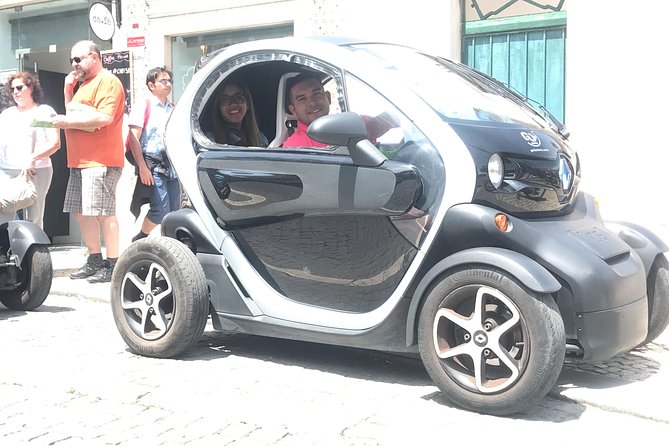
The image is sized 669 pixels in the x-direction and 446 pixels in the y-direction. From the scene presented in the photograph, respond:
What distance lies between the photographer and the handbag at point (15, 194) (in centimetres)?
645

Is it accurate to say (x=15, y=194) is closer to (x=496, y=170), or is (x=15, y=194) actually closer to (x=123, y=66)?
(x=496, y=170)

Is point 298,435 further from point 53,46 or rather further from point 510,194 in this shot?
point 53,46

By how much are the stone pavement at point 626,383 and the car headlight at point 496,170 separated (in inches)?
38.3

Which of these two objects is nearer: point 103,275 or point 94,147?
point 94,147

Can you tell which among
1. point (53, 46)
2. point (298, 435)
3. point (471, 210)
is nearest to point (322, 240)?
point (471, 210)

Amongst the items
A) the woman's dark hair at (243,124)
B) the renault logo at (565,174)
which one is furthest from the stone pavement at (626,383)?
the woman's dark hair at (243,124)

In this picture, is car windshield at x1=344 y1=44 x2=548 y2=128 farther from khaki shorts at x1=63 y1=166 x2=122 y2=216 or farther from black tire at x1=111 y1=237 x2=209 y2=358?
khaki shorts at x1=63 y1=166 x2=122 y2=216

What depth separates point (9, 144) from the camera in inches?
285

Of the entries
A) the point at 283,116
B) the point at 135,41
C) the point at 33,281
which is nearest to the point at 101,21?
the point at 135,41

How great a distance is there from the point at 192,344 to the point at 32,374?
80cm

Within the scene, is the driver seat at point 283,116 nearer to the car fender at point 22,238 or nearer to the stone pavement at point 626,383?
the stone pavement at point 626,383

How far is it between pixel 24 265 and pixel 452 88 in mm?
3518

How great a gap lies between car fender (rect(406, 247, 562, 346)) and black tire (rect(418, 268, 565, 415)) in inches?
1.6

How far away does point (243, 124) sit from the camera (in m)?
5.22
